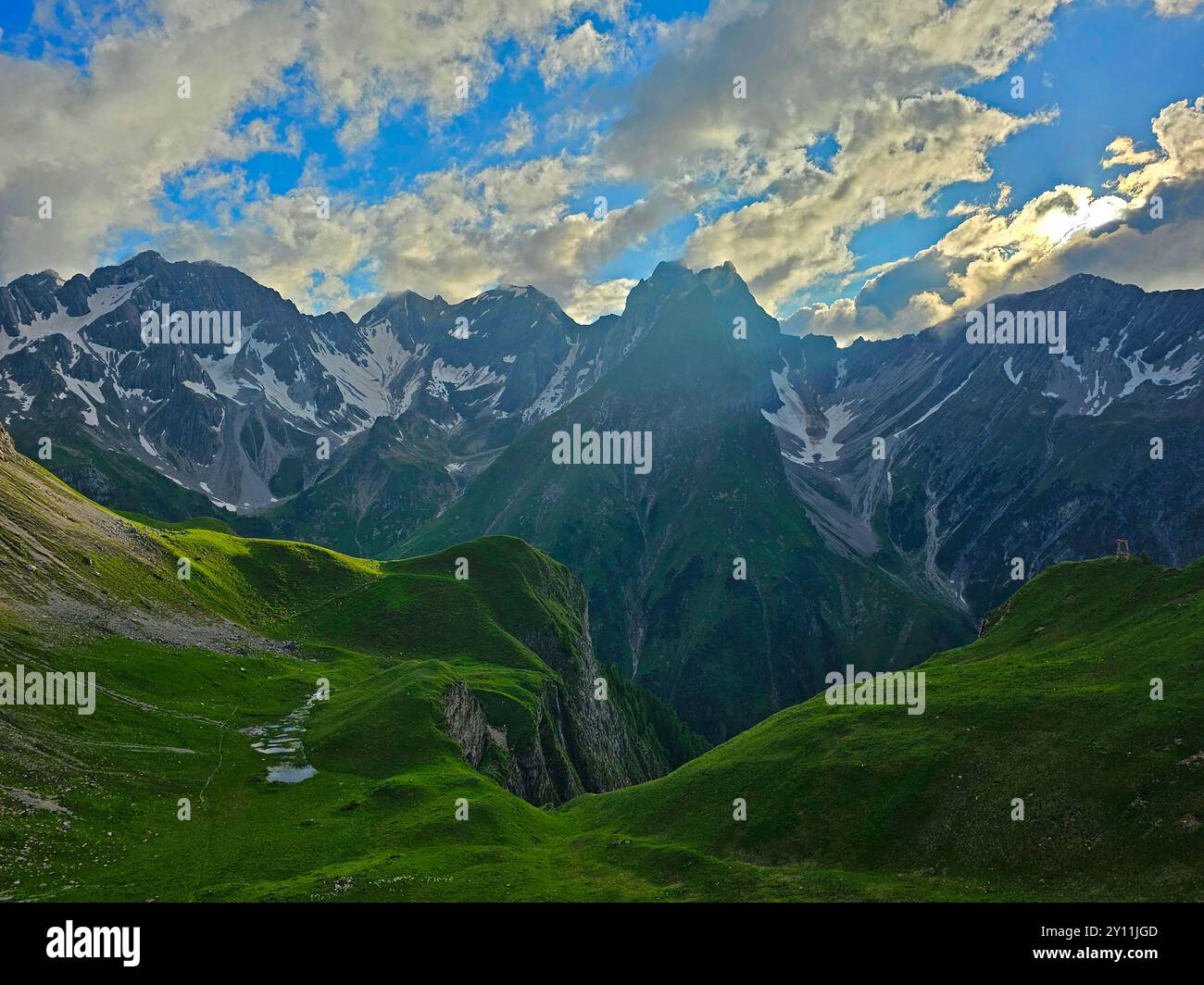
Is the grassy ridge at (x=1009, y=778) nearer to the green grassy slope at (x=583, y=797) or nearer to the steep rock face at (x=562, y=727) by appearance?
the green grassy slope at (x=583, y=797)

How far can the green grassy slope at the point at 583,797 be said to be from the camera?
141 ft

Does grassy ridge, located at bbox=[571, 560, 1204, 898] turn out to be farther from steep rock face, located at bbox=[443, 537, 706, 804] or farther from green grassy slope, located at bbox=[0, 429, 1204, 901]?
steep rock face, located at bbox=[443, 537, 706, 804]

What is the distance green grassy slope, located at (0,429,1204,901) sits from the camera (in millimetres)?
43125

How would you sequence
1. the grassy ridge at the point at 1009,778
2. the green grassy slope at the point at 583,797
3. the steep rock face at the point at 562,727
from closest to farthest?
the grassy ridge at the point at 1009,778, the green grassy slope at the point at 583,797, the steep rock face at the point at 562,727

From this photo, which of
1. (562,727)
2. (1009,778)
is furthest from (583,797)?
(1009,778)

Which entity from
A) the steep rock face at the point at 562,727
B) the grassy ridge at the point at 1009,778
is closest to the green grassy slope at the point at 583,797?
the grassy ridge at the point at 1009,778

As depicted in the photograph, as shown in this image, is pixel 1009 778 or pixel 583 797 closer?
pixel 1009 778

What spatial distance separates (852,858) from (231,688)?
66.2 m

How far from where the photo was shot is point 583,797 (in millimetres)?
83625

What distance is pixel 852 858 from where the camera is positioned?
48344 millimetres

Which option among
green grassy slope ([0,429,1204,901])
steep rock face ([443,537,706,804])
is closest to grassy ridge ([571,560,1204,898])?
green grassy slope ([0,429,1204,901])

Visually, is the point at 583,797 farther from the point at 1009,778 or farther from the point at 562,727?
the point at 1009,778
